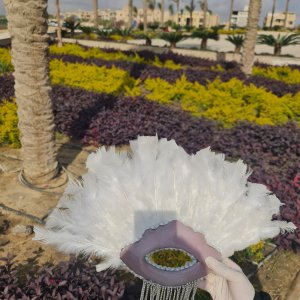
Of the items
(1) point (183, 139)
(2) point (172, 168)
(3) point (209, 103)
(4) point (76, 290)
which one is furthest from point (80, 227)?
(3) point (209, 103)

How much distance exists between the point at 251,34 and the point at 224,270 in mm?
11350

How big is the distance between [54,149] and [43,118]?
0.53 m

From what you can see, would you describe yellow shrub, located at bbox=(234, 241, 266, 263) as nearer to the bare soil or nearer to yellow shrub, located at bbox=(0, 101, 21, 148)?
the bare soil

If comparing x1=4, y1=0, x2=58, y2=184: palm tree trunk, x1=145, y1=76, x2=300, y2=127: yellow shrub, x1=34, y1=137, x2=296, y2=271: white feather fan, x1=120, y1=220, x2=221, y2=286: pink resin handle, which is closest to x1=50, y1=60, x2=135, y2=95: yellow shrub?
x1=145, y1=76, x2=300, y2=127: yellow shrub

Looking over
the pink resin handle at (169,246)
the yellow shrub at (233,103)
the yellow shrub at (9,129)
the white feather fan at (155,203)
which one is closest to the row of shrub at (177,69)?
the yellow shrub at (233,103)

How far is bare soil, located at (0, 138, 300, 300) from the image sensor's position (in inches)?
139

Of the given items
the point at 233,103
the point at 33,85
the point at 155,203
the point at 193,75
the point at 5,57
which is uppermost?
the point at 155,203

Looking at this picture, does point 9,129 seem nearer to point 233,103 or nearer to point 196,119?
point 196,119

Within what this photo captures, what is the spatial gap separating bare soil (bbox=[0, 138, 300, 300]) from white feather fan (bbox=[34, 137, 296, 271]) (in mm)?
2149

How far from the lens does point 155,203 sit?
1.59 meters

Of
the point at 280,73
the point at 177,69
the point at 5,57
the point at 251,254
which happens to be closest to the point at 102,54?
the point at 5,57

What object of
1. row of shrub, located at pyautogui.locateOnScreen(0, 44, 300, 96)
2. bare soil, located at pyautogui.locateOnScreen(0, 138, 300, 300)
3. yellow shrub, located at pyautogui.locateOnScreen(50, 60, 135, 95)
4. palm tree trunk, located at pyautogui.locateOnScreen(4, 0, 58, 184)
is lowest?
bare soil, located at pyautogui.locateOnScreen(0, 138, 300, 300)

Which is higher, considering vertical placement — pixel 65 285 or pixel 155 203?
pixel 155 203

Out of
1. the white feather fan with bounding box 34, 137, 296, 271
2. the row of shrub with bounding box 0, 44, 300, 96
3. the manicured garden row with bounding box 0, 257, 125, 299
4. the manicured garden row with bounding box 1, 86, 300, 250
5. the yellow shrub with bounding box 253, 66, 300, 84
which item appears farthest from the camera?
the yellow shrub with bounding box 253, 66, 300, 84
